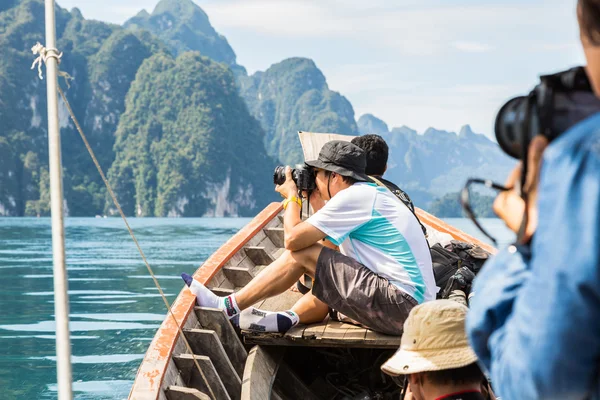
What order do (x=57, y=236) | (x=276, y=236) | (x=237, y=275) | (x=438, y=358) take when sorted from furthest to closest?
(x=276, y=236)
(x=237, y=275)
(x=57, y=236)
(x=438, y=358)

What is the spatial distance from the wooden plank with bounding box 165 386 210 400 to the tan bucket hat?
61.7 inches

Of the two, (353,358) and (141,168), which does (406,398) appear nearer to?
(353,358)

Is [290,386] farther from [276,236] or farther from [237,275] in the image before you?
[276,236]

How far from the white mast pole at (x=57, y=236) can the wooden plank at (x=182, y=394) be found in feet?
3.80

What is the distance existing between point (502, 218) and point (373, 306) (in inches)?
91.4

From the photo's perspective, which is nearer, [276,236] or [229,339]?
[229,339]

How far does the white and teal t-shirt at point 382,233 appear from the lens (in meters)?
3.24

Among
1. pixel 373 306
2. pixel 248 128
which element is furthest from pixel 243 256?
pixel 248 128

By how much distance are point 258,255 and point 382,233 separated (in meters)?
1.95

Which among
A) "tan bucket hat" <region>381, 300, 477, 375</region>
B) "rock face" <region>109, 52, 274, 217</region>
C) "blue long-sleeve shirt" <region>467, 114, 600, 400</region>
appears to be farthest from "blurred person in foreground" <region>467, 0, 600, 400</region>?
"rock face" <region>109, 52, 274, 217</region>

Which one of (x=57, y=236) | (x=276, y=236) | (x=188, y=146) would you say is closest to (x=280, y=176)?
(x=276, y=236)

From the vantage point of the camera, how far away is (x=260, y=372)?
3348 millimetres

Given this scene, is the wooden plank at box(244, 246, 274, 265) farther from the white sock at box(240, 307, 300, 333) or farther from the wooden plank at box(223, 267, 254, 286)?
the white sock at box(240, 307, 300, 333)

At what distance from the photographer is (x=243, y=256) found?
198 inches
